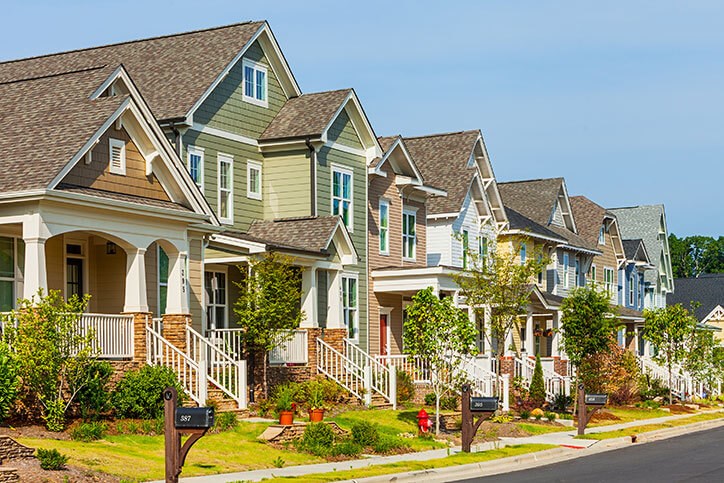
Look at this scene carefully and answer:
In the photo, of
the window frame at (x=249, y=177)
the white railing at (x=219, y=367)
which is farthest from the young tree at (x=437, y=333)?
the window frame at (x=249, y=177)

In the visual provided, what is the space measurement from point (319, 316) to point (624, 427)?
10.3m

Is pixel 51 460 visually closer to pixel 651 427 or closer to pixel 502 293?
pixel 502 293

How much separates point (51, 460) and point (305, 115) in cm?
2031

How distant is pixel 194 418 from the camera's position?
58.6 ft

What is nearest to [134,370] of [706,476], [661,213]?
[706,476]

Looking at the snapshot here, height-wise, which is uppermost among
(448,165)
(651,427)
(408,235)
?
(448,165)

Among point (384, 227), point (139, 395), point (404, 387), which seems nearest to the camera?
point (139, 395)

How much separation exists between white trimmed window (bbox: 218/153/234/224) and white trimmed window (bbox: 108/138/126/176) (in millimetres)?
7864

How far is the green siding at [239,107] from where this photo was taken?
3412 centimetres

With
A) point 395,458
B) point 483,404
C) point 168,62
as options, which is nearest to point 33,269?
point 395,458

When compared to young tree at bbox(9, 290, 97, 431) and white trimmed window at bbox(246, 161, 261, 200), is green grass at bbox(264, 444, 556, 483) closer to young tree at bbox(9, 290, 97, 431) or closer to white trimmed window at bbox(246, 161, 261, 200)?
young tree at bbox(9, 290, 97, 431)

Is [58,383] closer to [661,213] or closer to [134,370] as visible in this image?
[134,370]

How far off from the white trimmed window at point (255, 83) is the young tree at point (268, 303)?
6956 millimetres

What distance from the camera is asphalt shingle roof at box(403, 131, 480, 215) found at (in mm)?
46031
